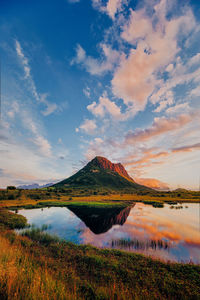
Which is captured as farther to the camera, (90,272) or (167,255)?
Result: (167,255)

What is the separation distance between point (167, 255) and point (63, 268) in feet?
39.5

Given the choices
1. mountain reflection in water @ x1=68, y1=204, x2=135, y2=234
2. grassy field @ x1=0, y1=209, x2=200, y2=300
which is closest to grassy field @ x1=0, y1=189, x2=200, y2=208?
mountain reflection in water @ x1=68, y1=204, x2=135, y2=234

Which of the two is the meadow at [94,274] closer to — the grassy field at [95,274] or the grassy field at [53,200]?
the grassy field at [95,274]

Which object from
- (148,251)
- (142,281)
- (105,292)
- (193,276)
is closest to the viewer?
(105,292)

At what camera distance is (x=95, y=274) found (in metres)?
10.4

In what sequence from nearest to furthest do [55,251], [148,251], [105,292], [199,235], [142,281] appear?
1. [105,292]
2. [142,281]
3. [55,251]
4. [148,251]
5. [199,235]

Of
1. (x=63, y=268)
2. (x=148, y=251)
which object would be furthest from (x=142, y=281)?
(x=148, y=251)

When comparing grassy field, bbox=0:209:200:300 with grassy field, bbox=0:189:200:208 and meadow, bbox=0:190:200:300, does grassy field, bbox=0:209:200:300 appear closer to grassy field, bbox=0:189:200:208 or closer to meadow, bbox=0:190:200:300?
meadow, bbox=0:190:200:300

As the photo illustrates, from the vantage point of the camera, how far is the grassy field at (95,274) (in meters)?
6.21

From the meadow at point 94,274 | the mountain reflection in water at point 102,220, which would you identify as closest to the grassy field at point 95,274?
the meadow at point 94,274

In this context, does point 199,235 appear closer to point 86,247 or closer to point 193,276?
point 193,276

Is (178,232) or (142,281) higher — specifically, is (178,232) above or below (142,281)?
below

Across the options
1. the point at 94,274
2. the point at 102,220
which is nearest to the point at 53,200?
the point at 102,220

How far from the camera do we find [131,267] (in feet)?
37.3
